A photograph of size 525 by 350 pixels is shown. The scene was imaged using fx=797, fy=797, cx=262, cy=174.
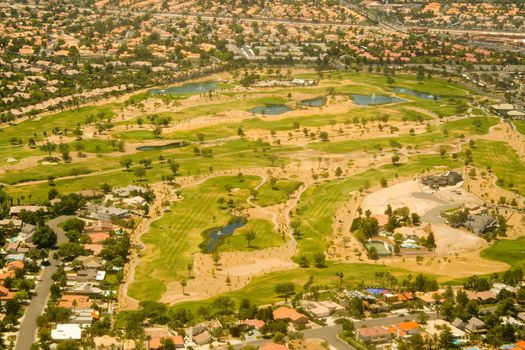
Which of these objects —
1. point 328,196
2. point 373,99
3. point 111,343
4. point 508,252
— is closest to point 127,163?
point 328,196

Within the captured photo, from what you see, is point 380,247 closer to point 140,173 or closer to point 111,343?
point 111,343

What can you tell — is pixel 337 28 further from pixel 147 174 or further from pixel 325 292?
pixel 325 292

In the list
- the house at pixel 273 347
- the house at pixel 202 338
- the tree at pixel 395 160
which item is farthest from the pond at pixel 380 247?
the tree at pixel 395 160

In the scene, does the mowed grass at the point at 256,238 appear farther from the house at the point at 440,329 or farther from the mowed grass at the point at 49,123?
the mowed grass at the point at 49,123

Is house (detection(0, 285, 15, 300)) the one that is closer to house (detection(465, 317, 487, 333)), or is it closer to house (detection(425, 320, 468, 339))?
house (detection(425, 320, 468, 339))

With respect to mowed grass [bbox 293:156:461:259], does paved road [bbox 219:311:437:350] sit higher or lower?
lower

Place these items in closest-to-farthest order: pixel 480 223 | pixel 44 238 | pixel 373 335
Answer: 1. pixel 373 335
2. pixel 44 238
3. pixel 480 223

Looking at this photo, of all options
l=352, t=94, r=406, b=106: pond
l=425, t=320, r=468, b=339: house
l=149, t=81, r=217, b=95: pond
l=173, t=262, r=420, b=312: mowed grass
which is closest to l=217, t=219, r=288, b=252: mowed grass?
l=173, t=262, r=420, b=312: mowed grass
